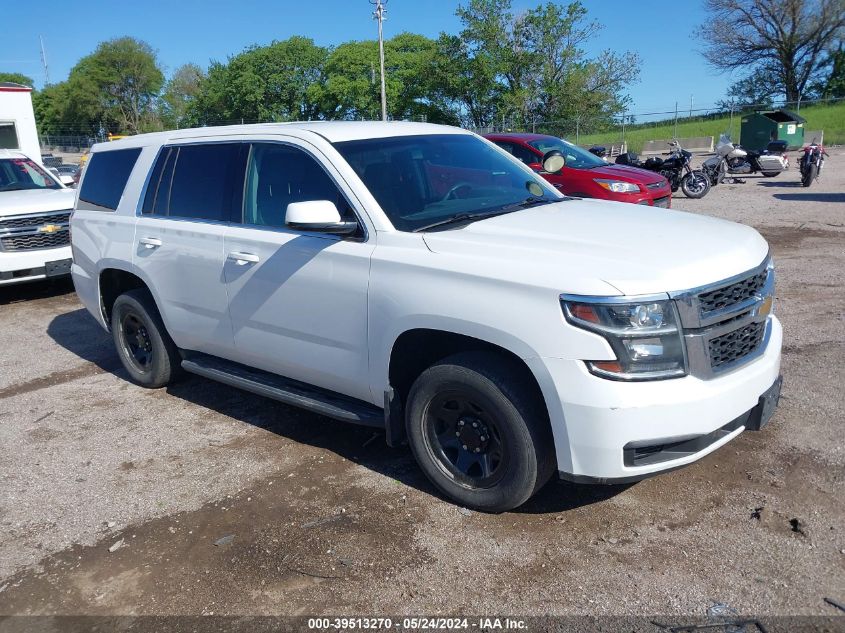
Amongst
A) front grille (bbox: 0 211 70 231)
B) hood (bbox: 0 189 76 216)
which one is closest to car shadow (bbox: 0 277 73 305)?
front grille (bbox: 0 211 70 231)

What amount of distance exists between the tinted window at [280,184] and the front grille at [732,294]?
1977mm

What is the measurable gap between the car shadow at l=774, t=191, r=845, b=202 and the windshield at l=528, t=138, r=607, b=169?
5616 mm

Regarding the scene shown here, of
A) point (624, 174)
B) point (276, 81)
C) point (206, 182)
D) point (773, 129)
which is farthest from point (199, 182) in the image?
point (276, 81)

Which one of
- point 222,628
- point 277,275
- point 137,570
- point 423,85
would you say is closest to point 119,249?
point 277,275

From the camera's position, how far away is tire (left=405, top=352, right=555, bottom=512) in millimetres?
3439

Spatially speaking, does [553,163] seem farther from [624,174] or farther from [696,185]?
[696,185]

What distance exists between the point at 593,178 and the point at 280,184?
8250 mm

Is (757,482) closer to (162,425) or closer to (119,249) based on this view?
(162,425)

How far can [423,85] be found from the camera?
5775 cm

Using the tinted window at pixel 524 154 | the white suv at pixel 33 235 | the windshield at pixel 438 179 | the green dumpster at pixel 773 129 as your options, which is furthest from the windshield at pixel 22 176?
the green dumpster at pixel 773 129

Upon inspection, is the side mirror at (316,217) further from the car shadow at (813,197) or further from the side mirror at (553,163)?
the car shadow at (813,197)

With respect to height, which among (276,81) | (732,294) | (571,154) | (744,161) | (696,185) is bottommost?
(696,185)

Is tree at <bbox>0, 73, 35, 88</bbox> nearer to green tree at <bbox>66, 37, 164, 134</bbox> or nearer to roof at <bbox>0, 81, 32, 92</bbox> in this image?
green tree at <bbox>66, 37, 164, 134</bbox>

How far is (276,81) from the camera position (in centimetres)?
6900
